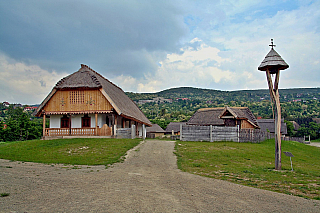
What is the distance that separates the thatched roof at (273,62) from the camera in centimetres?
1205

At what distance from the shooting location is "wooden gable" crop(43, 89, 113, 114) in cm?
2459

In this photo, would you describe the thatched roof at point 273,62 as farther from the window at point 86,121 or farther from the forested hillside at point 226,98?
the forested hillside at point 226,98

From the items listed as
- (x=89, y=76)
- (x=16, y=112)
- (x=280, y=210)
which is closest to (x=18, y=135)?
(x=16, y=112)

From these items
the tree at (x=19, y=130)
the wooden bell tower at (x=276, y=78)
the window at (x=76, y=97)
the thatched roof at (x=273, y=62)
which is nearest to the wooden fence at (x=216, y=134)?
the window at (x=76, y=97)

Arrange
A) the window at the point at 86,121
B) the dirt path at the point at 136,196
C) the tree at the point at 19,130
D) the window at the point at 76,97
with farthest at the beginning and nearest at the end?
the tree at the point at 19,130 < the window at the point at 86,121 < the window at the point at 76,97 < the dirt path at the point at 136,196

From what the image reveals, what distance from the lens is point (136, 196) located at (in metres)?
6.52

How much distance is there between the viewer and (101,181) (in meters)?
8.34

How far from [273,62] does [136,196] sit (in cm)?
956

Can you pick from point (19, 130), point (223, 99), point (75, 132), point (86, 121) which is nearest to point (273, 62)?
point (75, 132)

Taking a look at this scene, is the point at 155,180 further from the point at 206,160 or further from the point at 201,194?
the point at 206,160

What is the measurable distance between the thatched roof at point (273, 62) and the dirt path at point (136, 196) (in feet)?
22.0

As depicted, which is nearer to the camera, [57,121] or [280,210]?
[280,210]

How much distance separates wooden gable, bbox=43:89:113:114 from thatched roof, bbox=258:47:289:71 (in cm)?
1580

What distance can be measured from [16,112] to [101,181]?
5812cm
